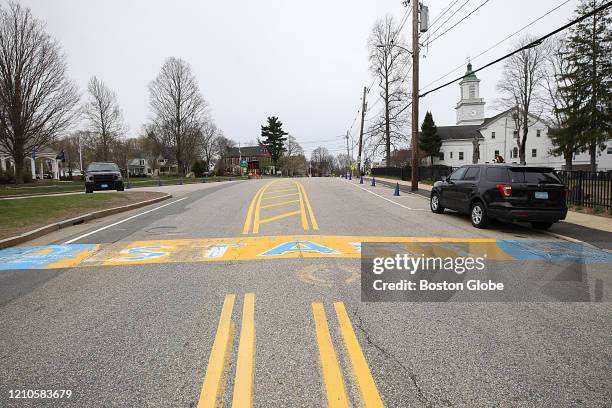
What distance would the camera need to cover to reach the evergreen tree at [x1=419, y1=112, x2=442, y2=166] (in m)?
79.2

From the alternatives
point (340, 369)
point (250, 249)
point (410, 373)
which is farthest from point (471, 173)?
point (340, 369)

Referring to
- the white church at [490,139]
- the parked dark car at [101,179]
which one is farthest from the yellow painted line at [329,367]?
the white church at [490,139]

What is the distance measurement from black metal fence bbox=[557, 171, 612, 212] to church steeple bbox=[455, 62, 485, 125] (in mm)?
83395

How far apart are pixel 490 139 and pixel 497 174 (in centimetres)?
7412

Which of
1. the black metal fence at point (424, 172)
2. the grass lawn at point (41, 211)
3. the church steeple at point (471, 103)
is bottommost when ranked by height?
the grass lawn at point (41, 211)

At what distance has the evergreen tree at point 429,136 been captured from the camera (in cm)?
7919

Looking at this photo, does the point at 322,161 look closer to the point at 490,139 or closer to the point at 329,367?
the point at 490,139

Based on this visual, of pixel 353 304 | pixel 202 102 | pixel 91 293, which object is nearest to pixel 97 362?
pixel 91 293

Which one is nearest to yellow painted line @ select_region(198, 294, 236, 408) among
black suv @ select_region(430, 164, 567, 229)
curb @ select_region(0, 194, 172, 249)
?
curb @ select_region(0, 194, 172, 249)

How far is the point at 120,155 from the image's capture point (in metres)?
77.1

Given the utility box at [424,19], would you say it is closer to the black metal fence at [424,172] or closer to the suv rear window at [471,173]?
the black metal fence at [424,172]

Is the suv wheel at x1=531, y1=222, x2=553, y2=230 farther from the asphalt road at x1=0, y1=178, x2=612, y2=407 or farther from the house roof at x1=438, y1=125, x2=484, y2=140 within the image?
the house roof at x1=438, y1=125, x2=484, y2=140

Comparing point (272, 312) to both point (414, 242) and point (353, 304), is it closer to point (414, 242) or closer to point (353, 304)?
point (353, 304)

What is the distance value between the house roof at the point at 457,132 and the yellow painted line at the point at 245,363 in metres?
88.7
